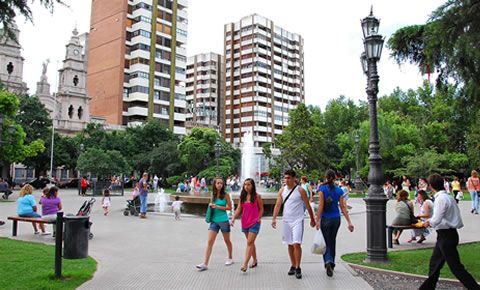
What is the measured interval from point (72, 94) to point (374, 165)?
58.2m

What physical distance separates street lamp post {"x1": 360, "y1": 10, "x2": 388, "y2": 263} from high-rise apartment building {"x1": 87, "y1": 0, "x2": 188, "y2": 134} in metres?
63.1

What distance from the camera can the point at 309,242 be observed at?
35.7 feet

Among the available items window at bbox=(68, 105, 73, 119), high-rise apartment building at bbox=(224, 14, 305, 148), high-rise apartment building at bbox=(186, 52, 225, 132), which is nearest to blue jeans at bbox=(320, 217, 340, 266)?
window at bbox=(68, 105, 73, 119)

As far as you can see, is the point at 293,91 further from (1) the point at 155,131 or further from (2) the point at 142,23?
(1) the point at 155,131

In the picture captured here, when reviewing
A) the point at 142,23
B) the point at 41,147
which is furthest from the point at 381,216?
the point at 142,23

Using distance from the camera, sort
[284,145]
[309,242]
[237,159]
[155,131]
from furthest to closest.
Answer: [155,131] → [237,159] → [284,145] → [309,242]

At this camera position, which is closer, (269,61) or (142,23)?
(142,23)

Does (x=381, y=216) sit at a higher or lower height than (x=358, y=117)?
lower

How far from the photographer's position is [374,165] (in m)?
8.51

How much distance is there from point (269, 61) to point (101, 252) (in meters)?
93.8

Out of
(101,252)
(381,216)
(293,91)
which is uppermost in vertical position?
(293,91)

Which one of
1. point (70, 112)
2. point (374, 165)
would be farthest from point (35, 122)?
point (374, 165)

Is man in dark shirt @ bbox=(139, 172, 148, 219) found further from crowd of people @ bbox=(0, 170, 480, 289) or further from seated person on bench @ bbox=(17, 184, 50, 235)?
crowd of people @ bbox=(0, 170, 480, 289)

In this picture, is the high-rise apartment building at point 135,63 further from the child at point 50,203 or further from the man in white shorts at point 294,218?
the man in white shorts at point 294,218
